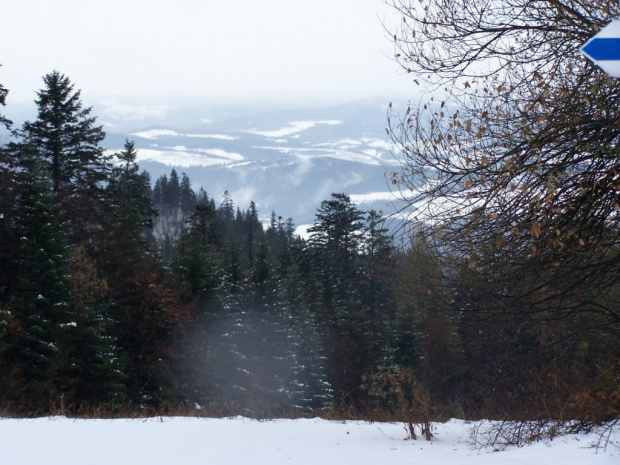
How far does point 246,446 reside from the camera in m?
7.86

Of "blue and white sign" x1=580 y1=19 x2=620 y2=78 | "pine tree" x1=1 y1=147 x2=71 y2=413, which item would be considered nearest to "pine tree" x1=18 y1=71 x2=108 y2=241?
"pine tree" x1=1 y1=147 x2=71 y2=413

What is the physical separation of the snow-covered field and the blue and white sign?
13.7 ft

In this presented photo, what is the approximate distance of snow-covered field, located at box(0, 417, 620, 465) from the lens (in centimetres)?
628

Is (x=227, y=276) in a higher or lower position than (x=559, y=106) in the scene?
lower

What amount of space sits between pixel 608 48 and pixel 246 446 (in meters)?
6.81

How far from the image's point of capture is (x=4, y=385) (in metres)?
17.5

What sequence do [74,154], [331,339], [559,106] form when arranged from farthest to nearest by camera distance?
[331,339]
[74,154]
[559,106]

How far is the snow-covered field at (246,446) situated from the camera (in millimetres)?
6281

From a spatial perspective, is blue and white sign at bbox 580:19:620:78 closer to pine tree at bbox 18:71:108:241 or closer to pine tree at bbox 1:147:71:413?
pine tree at bbox 1:147:71:413

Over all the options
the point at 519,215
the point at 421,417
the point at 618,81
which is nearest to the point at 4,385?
the point at 421,417

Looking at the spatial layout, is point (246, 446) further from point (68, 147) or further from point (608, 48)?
point (68, 147)

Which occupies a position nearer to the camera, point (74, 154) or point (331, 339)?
point (74, 154)

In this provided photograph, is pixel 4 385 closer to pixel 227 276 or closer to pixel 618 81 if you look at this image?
pixel 618 81

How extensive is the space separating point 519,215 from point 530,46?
2.35 m
